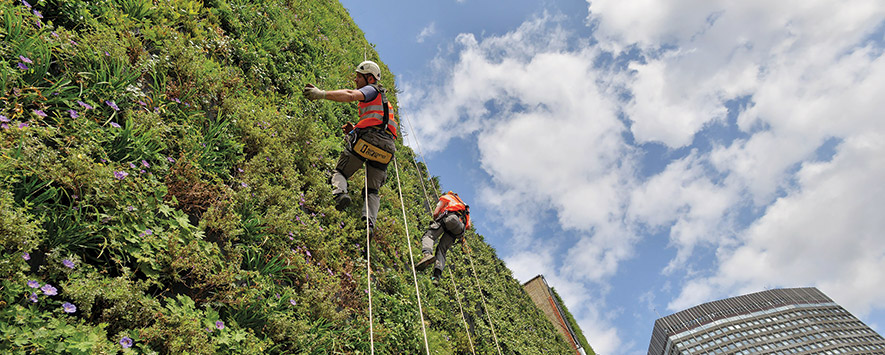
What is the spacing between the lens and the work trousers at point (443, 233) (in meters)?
6.93

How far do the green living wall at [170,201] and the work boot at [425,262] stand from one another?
605 mm

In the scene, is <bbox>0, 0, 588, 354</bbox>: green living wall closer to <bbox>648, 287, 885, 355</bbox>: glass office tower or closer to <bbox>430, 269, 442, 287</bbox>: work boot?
<bbox>430, 269, 442, 287</bbox>: work boot

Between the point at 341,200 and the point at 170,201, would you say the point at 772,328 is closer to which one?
the point at 341,200

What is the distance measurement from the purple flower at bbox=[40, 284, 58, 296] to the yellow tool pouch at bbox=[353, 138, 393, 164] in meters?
3.58

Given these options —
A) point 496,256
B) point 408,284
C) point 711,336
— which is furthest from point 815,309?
point 408,284

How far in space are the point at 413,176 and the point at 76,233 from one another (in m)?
8.49

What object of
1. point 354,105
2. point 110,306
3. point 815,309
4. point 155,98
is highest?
point 815,309

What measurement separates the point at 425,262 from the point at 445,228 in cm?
72

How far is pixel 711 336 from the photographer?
139875 millimetres

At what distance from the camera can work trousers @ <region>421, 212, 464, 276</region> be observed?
22.7ft

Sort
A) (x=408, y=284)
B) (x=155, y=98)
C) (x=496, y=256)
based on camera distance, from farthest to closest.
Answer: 1. (x=496, y=256)
2. (x=408, y=284)
3. (x=155, y=98)

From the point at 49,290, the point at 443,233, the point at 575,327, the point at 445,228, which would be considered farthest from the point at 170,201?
the point at 575,327

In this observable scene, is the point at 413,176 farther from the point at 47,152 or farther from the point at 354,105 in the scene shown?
the point at 47,152

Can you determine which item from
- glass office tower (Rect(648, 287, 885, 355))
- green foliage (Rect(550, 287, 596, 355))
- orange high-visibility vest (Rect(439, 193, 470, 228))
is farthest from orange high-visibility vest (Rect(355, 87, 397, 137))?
glass office tower (Rect(648, 287, 885, 355))
